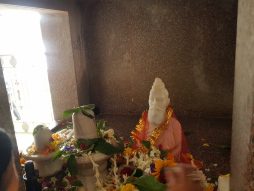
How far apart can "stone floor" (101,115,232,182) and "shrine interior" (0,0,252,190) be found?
0.05ft

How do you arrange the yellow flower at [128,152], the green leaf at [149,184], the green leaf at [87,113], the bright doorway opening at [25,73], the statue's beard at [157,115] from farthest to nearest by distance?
1. the bright doorway opening at [25,73]
2. the statue's beard at [157,115]
3. the yellow flower at [128,152]
4. the green leaf at [87,113]
5. the green leaf at [149,184]

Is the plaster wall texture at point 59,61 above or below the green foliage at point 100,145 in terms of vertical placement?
above

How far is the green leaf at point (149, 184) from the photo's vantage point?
1447mm

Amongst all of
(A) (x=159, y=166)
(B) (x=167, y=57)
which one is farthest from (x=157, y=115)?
(B) (x=167, y=57)

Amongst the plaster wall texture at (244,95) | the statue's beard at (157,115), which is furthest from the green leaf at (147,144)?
the plaster wall texture at (244,95)

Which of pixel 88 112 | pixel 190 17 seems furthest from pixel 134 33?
pixel 88 112

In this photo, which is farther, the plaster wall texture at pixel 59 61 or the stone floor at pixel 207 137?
the plaster wall texture at pixel 59 61

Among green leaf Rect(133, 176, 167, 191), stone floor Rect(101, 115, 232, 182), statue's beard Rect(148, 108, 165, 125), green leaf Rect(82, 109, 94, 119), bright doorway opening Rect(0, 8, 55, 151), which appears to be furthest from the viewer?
bright doorway opening Rect(0, 8, 55, 151)

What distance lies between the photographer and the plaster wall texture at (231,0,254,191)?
3.46ft

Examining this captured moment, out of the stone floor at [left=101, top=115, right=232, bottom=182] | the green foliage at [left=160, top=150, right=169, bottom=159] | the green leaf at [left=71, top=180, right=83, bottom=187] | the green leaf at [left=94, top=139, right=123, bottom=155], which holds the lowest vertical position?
the stone floor at [left=101, top=115, right=232, bottom=182]

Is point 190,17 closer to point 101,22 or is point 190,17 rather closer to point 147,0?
point 147,0

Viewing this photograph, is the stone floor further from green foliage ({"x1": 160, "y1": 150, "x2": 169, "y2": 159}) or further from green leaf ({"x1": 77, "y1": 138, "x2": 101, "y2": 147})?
green leaf ({"x1": 77, "y1": 138, "x2": 101, "y2": 147})

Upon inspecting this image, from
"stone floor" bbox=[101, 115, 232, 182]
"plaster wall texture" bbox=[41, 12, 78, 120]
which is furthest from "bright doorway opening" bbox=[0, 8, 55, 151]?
"stone floor" bbox=[101, 115, 232, 182]

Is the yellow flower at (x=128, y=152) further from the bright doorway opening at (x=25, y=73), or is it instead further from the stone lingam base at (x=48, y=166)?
the bright doorway opening at (x=25, y=73)
